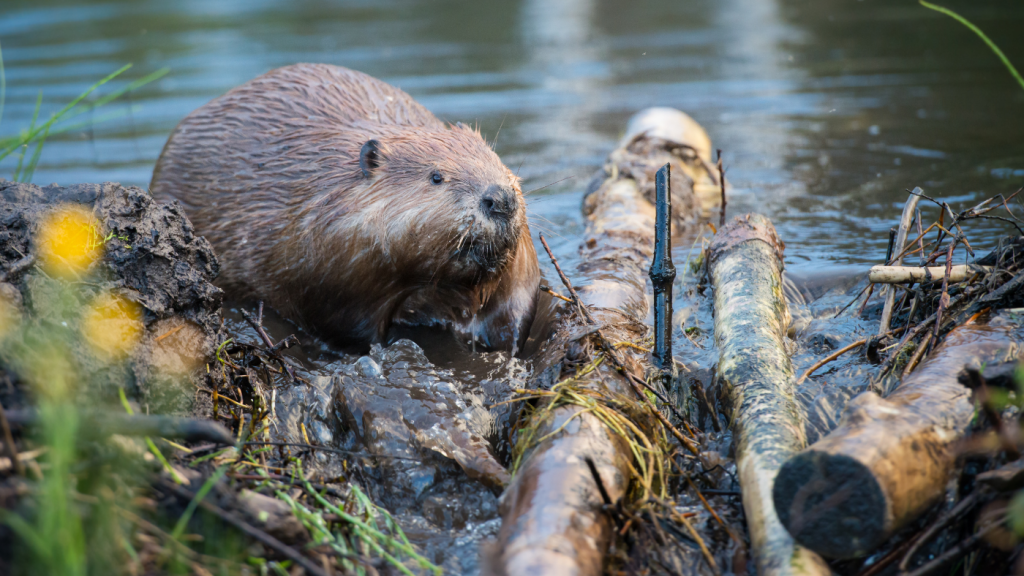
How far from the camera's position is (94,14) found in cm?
1476

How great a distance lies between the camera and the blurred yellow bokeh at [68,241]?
2105 mm

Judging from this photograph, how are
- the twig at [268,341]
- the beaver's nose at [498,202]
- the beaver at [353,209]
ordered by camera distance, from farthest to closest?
the beaver at [353,209]
the beaver's nose at [498,202]
the twig at [268,341]

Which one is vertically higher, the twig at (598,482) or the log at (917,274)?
the log at (917,274)

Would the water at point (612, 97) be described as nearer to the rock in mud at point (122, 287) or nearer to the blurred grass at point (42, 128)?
the rock in mud at point (122, 287)

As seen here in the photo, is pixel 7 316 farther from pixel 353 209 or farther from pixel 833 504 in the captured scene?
pixel 833 504

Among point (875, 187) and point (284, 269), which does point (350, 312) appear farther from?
point (875, 187)

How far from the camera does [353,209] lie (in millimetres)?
3090

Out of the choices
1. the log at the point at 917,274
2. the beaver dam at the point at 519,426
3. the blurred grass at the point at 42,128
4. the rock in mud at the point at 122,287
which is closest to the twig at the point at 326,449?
the beaver dam at the point at 519,426

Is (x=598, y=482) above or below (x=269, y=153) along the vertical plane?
below

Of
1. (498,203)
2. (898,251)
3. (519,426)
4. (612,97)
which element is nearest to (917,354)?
(898,251)

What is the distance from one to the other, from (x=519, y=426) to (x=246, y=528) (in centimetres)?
107

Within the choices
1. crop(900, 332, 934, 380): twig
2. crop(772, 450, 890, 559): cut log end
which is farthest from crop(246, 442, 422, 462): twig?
crop(900, 332, 934, 380): twig

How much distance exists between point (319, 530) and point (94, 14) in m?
15.7

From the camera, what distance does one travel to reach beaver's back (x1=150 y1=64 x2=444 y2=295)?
3.39 metres
